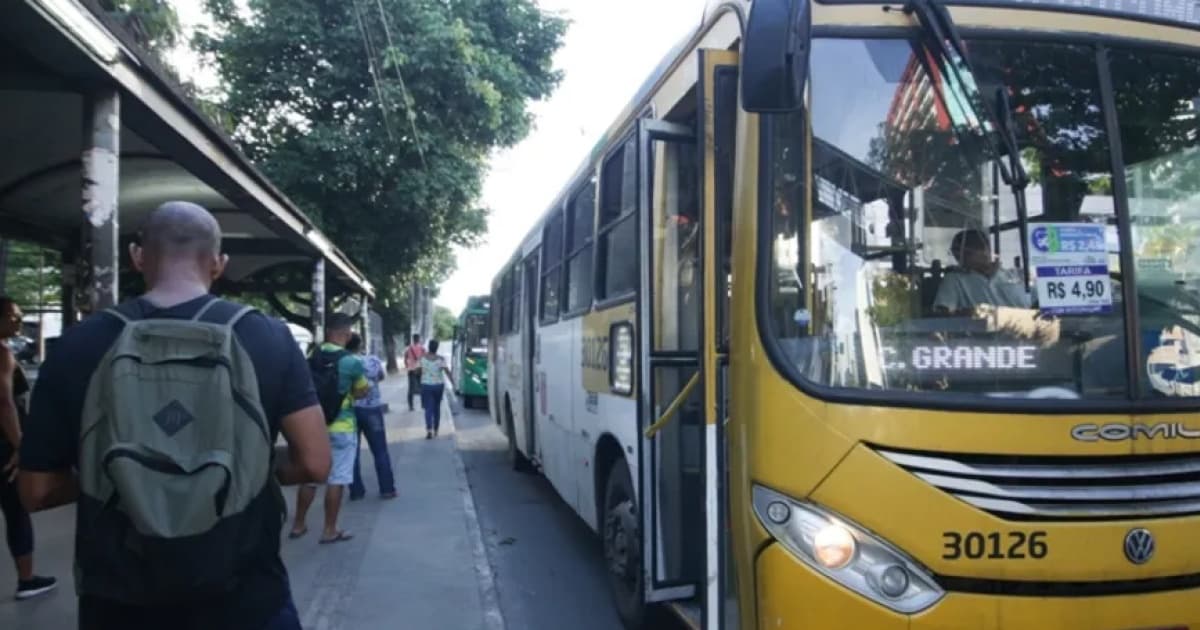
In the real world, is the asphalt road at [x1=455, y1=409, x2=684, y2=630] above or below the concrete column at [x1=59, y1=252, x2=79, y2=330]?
below

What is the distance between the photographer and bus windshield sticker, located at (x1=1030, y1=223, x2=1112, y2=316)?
3.23 m

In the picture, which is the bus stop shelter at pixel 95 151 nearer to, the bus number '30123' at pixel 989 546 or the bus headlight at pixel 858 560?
the bus headlight at pixel 858 560

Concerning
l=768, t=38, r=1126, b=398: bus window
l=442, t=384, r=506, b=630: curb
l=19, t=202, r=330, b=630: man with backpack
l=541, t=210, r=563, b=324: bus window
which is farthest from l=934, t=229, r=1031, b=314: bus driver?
l=541, t=210, r=563, b=324: bus window

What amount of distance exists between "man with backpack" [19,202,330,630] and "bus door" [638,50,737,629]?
5.54ft

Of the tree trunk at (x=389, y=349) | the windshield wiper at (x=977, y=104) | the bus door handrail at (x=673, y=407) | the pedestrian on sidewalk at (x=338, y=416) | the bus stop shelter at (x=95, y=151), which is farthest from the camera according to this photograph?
the tree trunk at (x=389, y=349)

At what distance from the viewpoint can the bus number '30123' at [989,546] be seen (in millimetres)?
2916

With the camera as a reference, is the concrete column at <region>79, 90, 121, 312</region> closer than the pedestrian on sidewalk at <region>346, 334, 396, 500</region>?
Yes

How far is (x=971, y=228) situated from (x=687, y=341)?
1.59 meters

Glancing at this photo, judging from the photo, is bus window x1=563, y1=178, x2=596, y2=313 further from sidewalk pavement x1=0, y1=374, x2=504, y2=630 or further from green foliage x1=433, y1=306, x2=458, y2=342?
green foliage x1=433, y1=306, x2=458, y2=342

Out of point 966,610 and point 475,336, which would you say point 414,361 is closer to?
point 475,336

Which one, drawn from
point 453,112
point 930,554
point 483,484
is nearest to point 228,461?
point 930,554

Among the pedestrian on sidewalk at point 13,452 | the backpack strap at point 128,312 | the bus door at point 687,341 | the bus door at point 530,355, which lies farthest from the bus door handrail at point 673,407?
the bus door at point 530,355

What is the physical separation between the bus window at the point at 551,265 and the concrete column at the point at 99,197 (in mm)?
3635

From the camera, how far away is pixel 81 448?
2.12 metres
